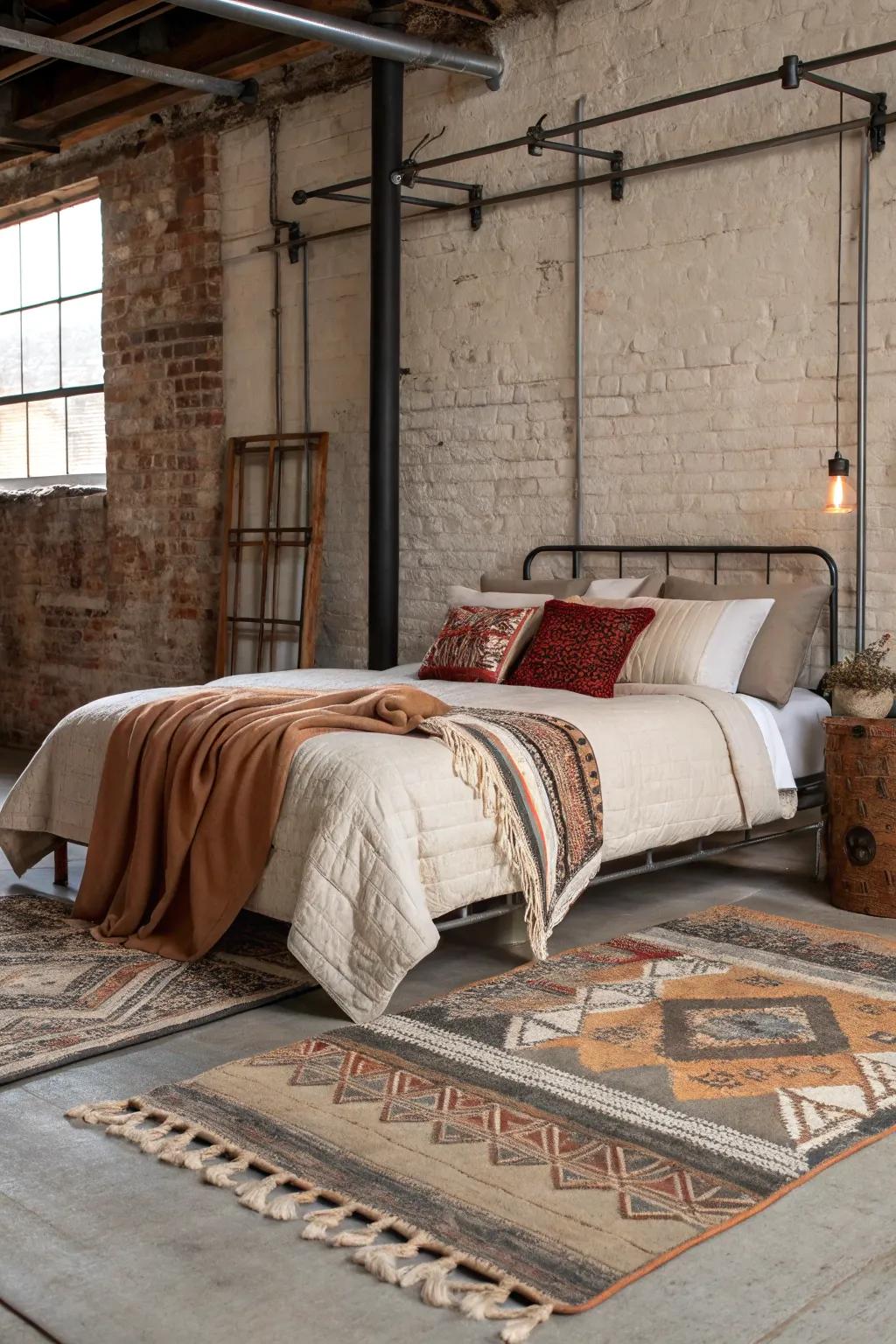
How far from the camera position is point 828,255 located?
533 cm

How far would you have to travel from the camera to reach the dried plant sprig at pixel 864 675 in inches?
→ 185

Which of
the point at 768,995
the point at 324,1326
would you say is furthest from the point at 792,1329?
the point at 768,995

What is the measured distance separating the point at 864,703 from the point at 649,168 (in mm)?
2484

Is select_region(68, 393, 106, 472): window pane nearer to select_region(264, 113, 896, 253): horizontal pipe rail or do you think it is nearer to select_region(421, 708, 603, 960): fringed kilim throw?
select_region(264, 113, 896, 253): horizontal pipe rail

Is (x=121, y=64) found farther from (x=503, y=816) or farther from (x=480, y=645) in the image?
(x=503, y=816)

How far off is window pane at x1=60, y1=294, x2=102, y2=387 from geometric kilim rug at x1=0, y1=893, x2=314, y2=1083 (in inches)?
199

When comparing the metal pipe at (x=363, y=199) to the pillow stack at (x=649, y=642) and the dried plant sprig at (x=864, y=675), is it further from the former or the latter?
the dried plant sprig at (x=864, y=675)

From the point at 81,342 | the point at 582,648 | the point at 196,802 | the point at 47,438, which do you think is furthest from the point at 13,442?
the point at 196,802

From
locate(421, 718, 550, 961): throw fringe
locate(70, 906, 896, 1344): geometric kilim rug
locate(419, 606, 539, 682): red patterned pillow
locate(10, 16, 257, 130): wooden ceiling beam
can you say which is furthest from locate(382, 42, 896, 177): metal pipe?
locate(70, 906, 896, 1344): geometric kilim rug

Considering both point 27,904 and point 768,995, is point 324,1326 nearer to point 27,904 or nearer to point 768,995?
point 768,995

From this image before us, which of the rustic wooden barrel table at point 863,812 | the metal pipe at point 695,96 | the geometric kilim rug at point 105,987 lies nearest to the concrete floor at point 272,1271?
the geometric kilim rug at point 105,987

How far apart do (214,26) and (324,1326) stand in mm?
6447

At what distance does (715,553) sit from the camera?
575cm

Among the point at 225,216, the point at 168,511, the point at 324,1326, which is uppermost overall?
the point at 225,216
